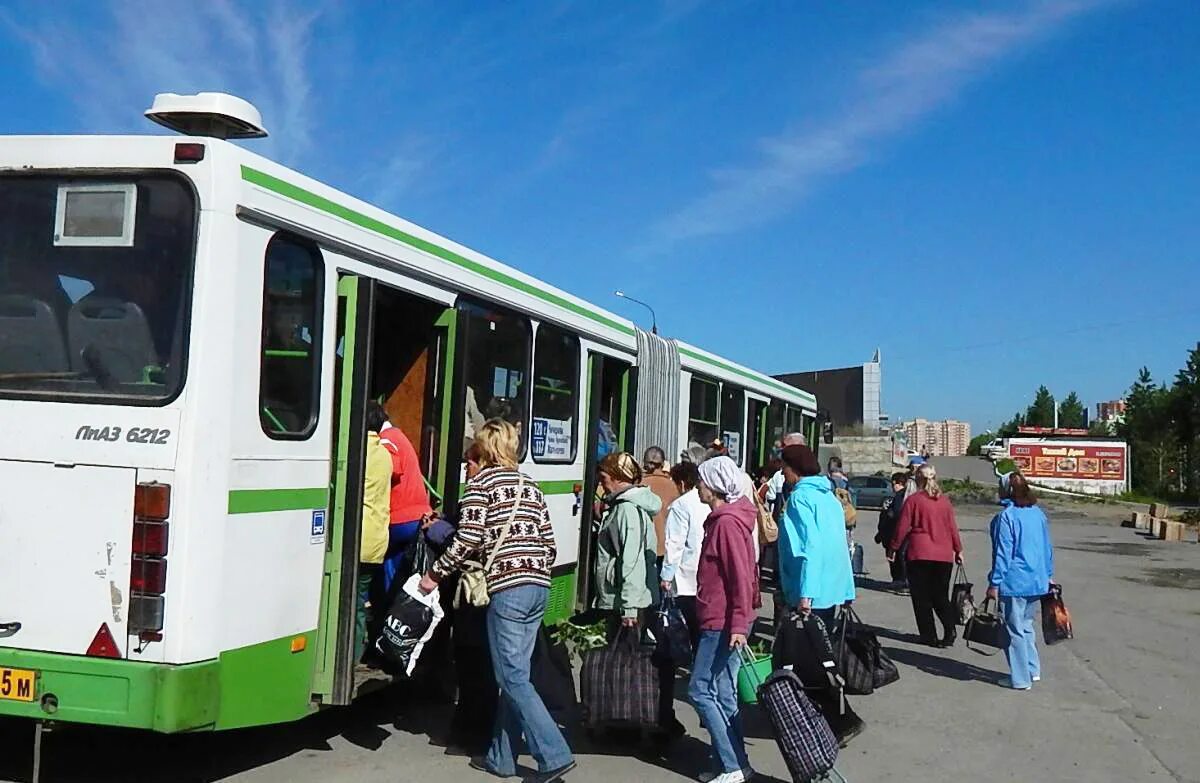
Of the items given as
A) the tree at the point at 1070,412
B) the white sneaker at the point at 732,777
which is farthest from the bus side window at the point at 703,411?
the tree at the point at 1070,412

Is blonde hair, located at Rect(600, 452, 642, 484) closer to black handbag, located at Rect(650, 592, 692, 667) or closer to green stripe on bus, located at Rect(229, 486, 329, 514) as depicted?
black handbag, located at Rect(650, 592, 692, 667)

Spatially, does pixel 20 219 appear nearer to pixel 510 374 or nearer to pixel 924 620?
pixel 510 374

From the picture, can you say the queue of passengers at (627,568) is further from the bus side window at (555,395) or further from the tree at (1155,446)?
the tree at (1155,446)

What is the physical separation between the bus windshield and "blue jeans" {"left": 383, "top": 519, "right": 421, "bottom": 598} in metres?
2.17

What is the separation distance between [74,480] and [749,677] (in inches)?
150

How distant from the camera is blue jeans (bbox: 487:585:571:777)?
6.31 m

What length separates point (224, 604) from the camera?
18.2 feet

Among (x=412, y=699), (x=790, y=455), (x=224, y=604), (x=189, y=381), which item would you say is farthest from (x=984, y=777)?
(x=189, y=381)

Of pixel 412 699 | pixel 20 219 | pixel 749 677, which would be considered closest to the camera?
pixel 20 219

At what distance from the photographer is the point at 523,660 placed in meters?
6.37

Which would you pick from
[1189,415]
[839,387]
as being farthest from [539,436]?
[1189,415]

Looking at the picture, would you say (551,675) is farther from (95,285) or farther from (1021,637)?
(1021,637)

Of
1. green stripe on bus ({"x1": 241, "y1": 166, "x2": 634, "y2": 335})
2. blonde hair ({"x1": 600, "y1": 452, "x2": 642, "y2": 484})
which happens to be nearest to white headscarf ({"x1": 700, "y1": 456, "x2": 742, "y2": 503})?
blonde hair ({"x1": 600, "y1": 452, "x2": 642, "y2": 484})

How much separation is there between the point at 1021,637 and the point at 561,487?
3.99 m
